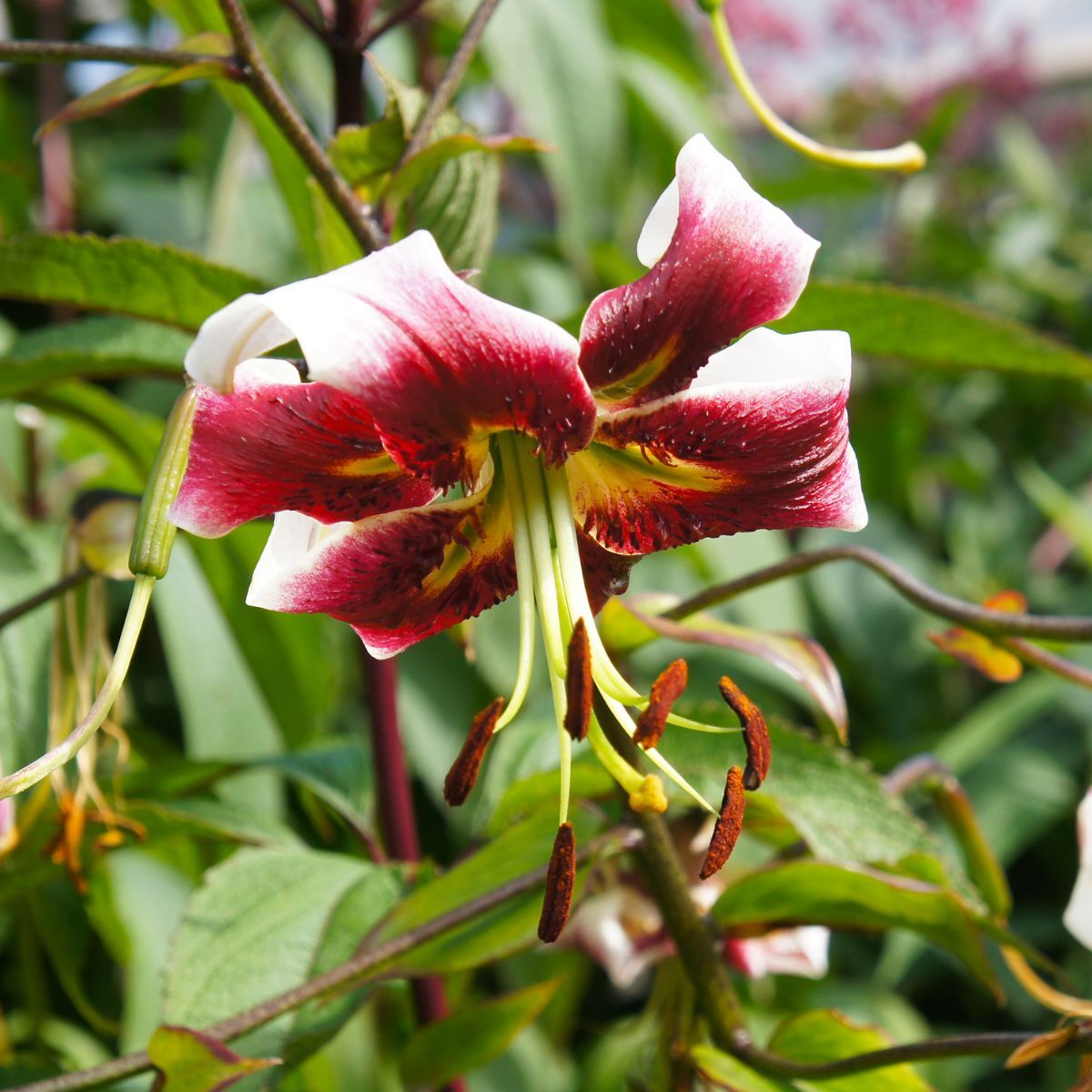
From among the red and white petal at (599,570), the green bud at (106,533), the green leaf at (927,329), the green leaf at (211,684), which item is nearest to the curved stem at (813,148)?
the green leaf at (927,329)

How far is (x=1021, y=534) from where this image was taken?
149cm

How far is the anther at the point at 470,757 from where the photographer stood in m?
0.37

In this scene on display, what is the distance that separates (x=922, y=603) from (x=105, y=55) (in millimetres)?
330

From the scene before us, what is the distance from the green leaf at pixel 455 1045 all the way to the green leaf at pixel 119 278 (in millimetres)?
308

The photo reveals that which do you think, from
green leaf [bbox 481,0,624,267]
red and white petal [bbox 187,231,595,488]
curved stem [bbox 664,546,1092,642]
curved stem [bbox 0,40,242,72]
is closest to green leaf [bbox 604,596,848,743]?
curved stem [bbox 664,546,1092,642]

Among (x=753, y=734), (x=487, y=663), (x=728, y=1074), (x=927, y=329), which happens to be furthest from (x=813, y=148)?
(x=487, y=663)

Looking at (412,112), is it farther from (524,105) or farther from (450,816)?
(450,816)

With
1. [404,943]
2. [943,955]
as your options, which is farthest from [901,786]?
[943,955]

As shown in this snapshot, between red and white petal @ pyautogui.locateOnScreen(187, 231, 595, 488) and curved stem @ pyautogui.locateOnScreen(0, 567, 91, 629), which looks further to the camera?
curved stem @ pyautogui.locateOnScreen(0, 567, 91, 629)

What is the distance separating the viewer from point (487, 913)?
0.44 metres

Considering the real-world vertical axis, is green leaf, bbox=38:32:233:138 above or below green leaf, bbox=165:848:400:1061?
above

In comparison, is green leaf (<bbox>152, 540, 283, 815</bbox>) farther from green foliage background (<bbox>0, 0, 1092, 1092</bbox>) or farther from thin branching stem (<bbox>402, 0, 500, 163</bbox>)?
thin branching stem (<bbox>402, 0, 500, 163</bbox>)

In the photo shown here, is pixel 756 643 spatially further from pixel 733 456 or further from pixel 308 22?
pixel 308 22

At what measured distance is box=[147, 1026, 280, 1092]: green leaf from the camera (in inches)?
14.1
